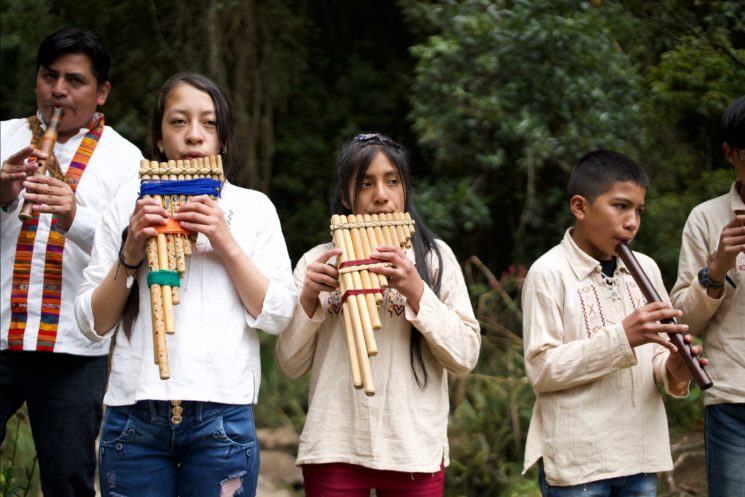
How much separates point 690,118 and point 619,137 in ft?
1.47

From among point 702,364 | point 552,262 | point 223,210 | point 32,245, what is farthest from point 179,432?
point 702,364

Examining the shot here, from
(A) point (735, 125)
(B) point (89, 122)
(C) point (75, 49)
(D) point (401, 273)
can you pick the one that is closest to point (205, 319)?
(D) point (401, 273)

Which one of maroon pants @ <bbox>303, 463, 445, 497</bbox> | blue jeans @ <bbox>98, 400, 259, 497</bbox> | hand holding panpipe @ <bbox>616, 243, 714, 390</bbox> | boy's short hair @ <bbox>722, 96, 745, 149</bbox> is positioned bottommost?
maroon pants @ <bbox>303, 463, 445, 497</bbox>

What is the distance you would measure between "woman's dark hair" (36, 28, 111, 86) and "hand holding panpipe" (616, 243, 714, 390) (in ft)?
6.97

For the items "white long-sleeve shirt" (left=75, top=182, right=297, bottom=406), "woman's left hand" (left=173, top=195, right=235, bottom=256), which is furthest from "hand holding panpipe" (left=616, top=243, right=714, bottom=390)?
"woman's left hand" (left=173, top=195, right=235, bottom=256)

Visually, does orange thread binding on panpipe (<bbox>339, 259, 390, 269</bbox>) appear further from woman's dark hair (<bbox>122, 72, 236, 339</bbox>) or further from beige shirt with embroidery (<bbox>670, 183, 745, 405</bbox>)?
beige shirt with embroidery (<bbox>670, 183, 745, 405</bbox>)

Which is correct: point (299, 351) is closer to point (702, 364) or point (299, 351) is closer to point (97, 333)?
point (97, 333)

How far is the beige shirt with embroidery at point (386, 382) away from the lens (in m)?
3.38

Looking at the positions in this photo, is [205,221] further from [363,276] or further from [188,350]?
[363,276]

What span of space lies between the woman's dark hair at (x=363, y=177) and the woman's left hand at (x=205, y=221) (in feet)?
2.13

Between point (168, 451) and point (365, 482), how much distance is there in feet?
2.25

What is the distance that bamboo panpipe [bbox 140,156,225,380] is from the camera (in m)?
3.00

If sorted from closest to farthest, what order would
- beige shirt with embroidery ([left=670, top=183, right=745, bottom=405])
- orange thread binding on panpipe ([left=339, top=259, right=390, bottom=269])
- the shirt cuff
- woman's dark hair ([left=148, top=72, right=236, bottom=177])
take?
the shirt cuff → orange thread binding on panpipe ([left=339, top=259, right=390, bottom=269]) → woman's dark hair ([left=148, top=72, right=236, bottom=177]) → beige shirt with embroidery ([left=670, top=183, right=745, bottom=405])

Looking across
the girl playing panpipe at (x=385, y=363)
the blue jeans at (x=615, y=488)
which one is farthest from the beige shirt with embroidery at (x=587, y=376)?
the girl playing panpipe at (x=385, y=363)
